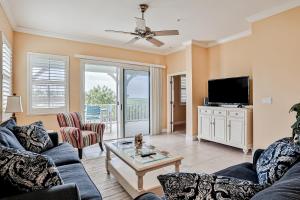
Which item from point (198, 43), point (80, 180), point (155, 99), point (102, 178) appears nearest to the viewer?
point (80, 180)

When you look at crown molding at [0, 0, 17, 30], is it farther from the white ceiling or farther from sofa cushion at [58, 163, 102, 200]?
sofa cushion at [58, 163, 102, 200]

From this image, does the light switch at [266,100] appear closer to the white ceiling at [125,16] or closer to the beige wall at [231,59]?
the beige wall at [231,59]

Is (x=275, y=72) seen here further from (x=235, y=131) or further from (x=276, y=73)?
(x=235, y=131)

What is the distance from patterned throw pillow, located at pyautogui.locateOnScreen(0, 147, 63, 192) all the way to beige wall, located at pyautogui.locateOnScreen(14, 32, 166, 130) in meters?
3.39

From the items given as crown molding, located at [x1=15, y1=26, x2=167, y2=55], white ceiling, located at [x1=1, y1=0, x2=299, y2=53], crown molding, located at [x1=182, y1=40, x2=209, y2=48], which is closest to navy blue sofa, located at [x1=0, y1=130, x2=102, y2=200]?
white ceiling, located at [x1=1, y1=0, x2=299, y2=53]

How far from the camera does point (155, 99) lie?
585cm

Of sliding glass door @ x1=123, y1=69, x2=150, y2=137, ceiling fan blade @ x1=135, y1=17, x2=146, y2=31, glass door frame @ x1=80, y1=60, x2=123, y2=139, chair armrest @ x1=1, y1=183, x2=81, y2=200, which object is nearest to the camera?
chair armrest @ x1=1, y1=183, x2=81, y2=200

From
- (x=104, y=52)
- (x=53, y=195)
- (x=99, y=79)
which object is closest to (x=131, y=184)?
(x=53, y=195)

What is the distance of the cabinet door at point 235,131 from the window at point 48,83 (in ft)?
12.7

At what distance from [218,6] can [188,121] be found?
121 inches

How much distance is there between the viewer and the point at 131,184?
6.98 ft

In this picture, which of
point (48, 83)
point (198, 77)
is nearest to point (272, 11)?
point (198, 77)

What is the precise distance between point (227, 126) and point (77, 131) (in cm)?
322

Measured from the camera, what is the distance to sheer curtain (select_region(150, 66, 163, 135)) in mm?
5789
